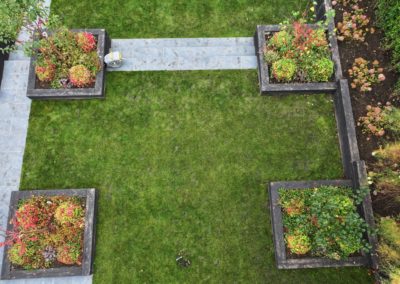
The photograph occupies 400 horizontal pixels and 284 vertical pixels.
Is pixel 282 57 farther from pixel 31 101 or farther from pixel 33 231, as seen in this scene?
pixel 33 231

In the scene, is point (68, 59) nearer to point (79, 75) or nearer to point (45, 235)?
point (79, 75)

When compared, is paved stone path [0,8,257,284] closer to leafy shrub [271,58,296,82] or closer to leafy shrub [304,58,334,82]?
leafy shrub [271,58,296,82]

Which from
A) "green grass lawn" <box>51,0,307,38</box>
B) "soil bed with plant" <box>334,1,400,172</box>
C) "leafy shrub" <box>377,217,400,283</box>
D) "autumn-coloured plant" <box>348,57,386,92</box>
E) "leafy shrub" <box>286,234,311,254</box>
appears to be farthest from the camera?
"green grass lawn" <box>51,0,307,38</box>

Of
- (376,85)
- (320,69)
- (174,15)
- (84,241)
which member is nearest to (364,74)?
(376,85)

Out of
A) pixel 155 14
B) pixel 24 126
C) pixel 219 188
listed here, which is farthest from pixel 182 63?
pixel 24 126

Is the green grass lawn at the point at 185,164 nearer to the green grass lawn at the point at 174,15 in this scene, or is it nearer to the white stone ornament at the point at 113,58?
the white stone ornament at the point at 113,58

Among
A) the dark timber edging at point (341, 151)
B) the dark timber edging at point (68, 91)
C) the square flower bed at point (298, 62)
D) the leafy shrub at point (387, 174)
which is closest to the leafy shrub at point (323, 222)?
the dark timber edging at point (341, 151)

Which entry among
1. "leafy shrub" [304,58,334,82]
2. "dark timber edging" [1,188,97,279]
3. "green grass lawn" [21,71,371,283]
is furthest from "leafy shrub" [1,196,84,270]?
"leafy shrub" [304,58,334,82]
